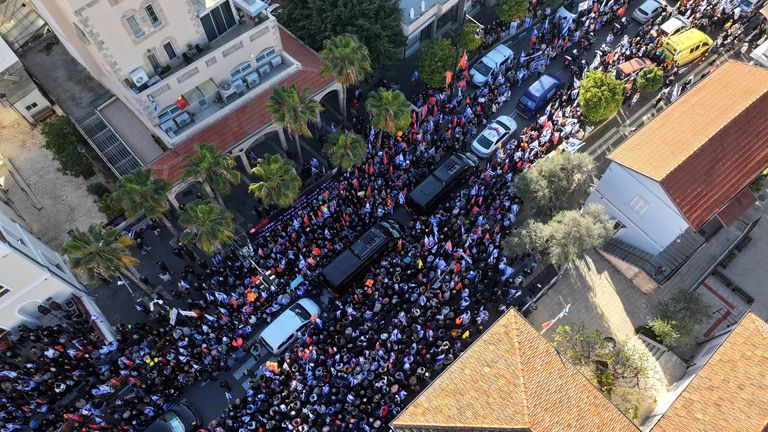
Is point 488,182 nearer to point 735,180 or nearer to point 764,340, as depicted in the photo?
point 735,180

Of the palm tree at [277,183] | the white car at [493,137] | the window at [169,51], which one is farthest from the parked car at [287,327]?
the window at [169,51]

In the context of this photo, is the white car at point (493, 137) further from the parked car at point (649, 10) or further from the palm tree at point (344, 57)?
the parked car at point (649, 10)

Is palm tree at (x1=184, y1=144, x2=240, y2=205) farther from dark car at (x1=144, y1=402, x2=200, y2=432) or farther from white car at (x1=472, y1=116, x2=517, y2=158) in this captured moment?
white car at (x1=472, y1=116, x2=517, y2=158)

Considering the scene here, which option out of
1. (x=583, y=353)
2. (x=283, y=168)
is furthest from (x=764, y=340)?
(x=283, y=168)

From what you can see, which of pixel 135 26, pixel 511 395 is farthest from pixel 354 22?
pixel 511 395

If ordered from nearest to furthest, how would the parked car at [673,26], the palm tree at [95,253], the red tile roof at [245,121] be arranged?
the palm tree at [95,253], the red tile roof at [245,121], the parked car at [673,26]

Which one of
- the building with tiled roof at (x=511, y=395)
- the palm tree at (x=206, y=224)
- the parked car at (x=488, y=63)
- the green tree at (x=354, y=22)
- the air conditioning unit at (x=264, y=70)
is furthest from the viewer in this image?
the parked car at (x=488, y=63)
